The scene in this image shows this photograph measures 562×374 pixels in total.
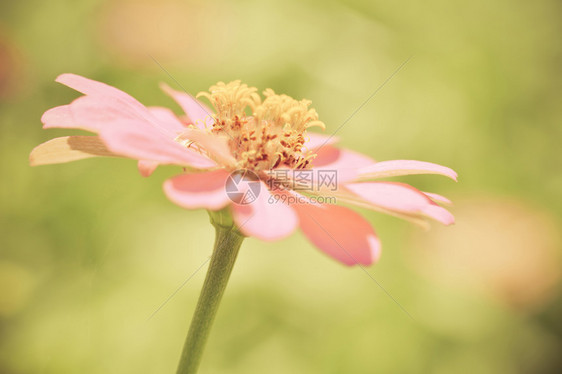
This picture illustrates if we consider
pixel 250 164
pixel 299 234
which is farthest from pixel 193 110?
pixel 299 234

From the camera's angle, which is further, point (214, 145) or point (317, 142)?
point (317, 142)

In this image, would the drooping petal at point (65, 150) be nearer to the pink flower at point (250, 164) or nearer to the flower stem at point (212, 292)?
the pink flower at point (250, 164)

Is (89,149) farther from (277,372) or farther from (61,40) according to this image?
(61,40)

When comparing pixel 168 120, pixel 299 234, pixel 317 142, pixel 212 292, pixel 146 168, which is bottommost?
pixel 212 292

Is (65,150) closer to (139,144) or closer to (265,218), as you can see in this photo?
(139,144)

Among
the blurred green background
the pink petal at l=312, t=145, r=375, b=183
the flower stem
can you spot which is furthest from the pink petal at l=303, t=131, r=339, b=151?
the blurred green background

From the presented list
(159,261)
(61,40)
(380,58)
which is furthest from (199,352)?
(380,58)
